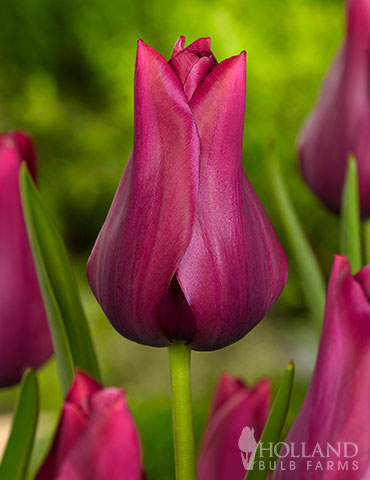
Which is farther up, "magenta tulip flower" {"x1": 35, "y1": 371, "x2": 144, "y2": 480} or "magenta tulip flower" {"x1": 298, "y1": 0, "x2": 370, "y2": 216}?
"magenta tulip flower" {"x1": 298, "y1": 0, "x2": 370, "y2": 216}

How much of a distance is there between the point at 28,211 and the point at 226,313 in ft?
0.30

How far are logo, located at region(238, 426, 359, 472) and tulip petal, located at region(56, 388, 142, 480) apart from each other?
5 centimetres

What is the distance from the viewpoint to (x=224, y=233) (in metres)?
0.20

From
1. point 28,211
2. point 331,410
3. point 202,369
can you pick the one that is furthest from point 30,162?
point 202,369

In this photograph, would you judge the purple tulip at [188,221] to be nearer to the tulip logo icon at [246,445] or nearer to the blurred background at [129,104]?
the tulip logo icon at [246,445]

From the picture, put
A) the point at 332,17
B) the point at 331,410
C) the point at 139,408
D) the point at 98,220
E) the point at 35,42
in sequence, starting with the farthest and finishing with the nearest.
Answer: the point at 98,220 < the point at 35,42 < the point at 332,17 < the point at 139,408 < the point at 331,410

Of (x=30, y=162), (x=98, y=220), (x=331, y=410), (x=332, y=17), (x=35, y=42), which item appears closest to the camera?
(x=331, y=410)

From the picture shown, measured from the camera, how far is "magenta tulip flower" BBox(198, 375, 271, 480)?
24 cm

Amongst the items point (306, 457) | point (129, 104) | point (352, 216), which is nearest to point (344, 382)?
point (306, 457)

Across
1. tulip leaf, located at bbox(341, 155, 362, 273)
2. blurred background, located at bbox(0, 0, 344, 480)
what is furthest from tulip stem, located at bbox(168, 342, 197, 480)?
blurred background, located at bbox(0, 0, 344, 480)

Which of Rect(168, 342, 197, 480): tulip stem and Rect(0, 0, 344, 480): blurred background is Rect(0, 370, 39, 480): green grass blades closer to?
Rect(168, 342, 197, 480): tulip stem

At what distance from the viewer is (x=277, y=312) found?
2557 mm

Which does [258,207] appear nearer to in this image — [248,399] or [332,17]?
[248,399]

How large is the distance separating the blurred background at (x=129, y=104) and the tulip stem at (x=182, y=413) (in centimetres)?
183
